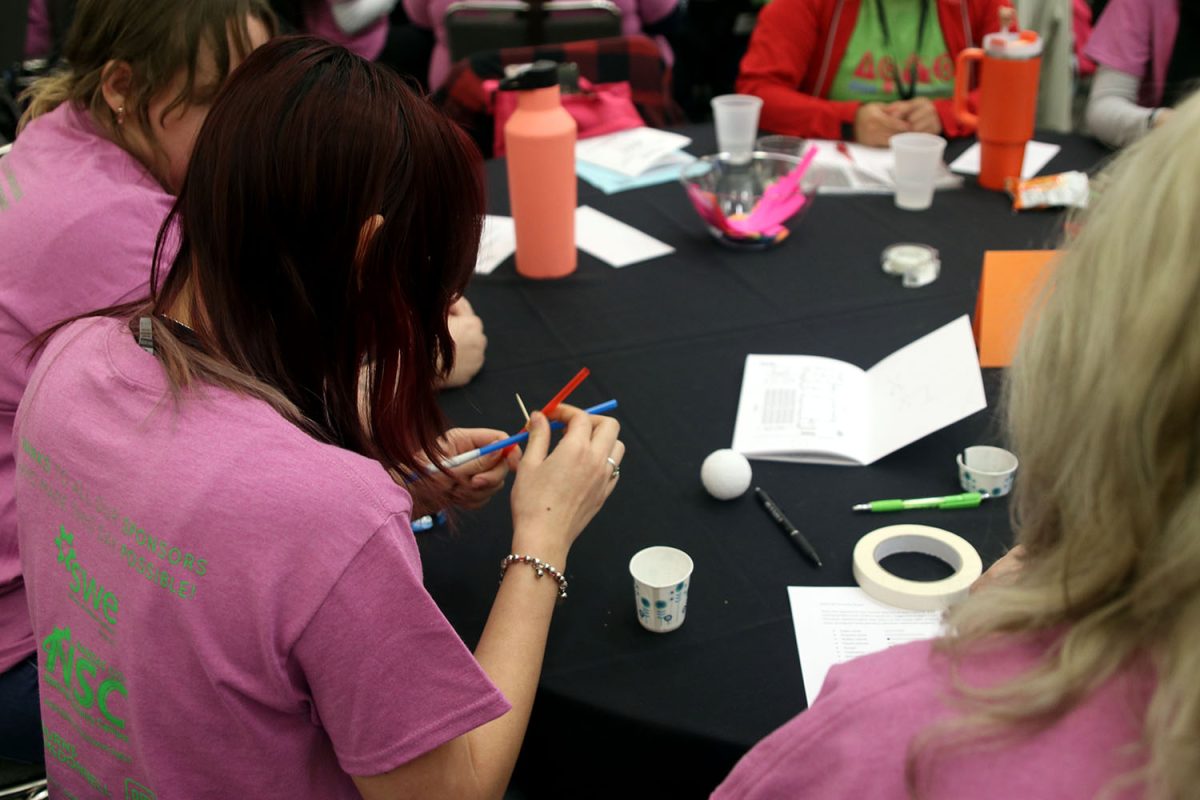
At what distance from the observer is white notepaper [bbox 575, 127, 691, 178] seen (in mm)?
2266

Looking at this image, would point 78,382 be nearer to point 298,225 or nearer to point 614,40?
point 298,225

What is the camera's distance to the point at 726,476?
123 cm

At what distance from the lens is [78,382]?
897 millimetres

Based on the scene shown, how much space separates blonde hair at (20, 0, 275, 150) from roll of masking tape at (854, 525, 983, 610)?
3.32ft

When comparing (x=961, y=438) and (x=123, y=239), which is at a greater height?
(x=123, y=239)

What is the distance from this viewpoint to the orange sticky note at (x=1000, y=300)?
1.51 meters

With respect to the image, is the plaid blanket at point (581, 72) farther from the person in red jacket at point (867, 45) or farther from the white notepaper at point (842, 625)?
the white notepaper at point (842, 625)

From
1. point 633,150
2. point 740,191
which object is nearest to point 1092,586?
point 740,191

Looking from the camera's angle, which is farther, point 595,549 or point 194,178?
point 595,549

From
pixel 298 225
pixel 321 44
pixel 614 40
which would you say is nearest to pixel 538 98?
pixel 321 44

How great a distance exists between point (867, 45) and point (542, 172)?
1.30m

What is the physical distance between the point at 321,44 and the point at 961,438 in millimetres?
914

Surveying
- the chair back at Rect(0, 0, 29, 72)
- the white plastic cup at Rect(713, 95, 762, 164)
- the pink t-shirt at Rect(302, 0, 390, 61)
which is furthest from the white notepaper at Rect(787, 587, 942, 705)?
the chair back at Rect(0, 0, 29, 72)

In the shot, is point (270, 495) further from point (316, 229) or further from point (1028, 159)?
point (1028, 159)
